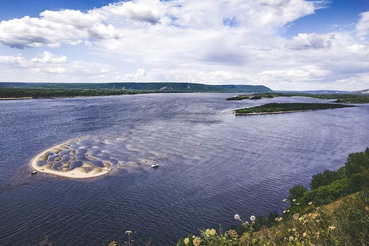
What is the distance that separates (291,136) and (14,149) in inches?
2641

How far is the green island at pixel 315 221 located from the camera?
26.7ft

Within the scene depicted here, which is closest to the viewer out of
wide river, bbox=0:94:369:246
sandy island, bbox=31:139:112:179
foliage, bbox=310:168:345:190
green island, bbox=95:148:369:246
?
green island, bbox=95:148:369:246

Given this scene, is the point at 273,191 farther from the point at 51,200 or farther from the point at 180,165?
the point at 51,200

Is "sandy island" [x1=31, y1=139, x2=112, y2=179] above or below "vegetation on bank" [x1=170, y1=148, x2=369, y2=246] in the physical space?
below

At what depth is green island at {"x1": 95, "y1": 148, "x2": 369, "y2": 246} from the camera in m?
8.12

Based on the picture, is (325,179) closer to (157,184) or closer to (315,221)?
(315,221)

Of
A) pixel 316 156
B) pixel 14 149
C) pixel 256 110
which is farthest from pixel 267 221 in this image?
pixel 256 110

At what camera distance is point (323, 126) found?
7600cm

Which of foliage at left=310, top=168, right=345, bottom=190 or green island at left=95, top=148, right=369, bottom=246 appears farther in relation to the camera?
foliage at left=310, top=168, right=345, bottom=190

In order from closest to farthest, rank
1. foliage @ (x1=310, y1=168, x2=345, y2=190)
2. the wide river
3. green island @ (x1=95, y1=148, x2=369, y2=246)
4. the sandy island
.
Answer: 1. green island @ (x1=95, y1=148, x2=369, y2=246)
2. the wide river
3. foliage @ (x1=310, y1=168, x2=345, y2=190)
4. the sandy island

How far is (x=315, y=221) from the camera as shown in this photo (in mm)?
10750

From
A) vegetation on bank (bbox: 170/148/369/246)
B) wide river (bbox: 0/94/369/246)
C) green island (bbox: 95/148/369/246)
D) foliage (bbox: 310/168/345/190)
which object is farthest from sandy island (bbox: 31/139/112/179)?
foliage (bbox: 310/168/345/190)

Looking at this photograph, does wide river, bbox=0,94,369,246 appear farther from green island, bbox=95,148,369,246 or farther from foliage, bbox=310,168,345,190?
foliage, bbox=310,168,345,190

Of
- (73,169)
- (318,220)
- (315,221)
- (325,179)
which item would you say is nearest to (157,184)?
(73,169)
